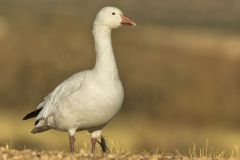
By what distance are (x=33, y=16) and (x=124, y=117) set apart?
11.9 meters

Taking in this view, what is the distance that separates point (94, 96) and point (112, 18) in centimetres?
121

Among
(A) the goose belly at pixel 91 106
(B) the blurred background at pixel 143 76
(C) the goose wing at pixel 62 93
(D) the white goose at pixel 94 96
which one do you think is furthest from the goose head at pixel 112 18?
(B) the blurred background at pixel 143 76

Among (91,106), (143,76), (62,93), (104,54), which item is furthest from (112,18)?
(143,76)

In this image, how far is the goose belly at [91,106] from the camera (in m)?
15.8

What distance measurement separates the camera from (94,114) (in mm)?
15898

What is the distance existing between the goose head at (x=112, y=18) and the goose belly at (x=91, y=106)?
959 mm

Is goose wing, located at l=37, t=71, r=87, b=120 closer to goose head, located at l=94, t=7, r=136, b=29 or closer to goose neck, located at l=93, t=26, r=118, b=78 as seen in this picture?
goose neck, located at l=93, t=26, r=118, b=78

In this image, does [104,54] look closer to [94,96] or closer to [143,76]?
[94,96]

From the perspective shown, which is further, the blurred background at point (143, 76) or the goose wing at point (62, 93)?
the blurred background at point (143, 76)

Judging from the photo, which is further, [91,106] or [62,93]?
[62,93]

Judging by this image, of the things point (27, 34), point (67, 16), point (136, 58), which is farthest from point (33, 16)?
point (136, 58)

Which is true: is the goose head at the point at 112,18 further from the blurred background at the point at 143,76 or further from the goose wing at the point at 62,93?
the blurred background at the point at 143,76

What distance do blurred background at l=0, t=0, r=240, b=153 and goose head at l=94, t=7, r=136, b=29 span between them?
8.95 m

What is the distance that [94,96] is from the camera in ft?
51.8
